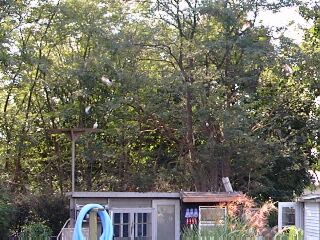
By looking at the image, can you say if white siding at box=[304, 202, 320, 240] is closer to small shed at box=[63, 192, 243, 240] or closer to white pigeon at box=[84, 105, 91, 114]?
small shed at box=[63, 192, 243, 240]

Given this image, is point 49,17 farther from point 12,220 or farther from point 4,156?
point 12,220

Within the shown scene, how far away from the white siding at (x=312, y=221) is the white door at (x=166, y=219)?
336 cm

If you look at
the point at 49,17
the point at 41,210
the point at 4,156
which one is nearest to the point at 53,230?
the point at 41,210

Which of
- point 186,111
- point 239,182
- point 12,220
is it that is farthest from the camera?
point 239,182

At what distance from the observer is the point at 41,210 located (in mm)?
19578

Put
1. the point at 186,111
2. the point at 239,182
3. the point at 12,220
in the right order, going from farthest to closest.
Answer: the point at 239,182 → the point at 186,111 → the point at 12,220

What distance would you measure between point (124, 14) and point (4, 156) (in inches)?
236

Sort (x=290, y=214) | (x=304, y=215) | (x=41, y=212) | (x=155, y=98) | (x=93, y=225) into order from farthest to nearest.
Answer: (x=155, y=98)
(x=41, y=212)
(x=290, y=214)
(x=304, y=215)
(x=93, y=225)

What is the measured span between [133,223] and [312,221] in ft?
15.0

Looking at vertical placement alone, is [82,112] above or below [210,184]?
above

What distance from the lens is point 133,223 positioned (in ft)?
55.7

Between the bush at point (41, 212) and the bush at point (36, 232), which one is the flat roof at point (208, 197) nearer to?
the bush at point (36, 232)

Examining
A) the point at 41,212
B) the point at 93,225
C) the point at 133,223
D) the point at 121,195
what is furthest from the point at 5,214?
the point at 93,225

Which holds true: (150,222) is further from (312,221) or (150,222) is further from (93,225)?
(93,225)
